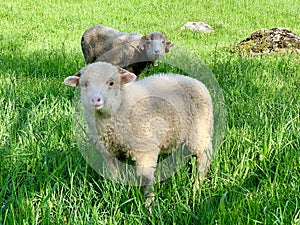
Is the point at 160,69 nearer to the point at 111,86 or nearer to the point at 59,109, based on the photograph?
the point at 59,109

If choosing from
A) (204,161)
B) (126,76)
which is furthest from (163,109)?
(204,161)

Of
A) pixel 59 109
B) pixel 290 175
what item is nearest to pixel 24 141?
pixel 59 109

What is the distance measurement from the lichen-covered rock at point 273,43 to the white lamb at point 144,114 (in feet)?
15.0

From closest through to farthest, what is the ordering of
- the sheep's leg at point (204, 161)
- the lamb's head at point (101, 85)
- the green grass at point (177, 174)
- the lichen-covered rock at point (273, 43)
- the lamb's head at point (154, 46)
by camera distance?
1. the green grass at point (177, 174)
2. the lamb's head at point (101, 85)
3. the sheep's leg at point (204, 161)
4. the lamb's head at point (154, 46)
5. the lichen-covered rock at point (273, 43)

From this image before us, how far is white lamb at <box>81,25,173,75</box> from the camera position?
17.9ft

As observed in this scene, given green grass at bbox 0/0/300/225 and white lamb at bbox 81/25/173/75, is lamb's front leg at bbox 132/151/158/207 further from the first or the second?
white lamb at bbox 81/25/173/75

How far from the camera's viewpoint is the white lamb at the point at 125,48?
5449mm

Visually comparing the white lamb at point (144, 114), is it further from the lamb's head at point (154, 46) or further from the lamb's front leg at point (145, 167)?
the lamb's head at point (154, 46)

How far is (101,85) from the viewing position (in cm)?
246

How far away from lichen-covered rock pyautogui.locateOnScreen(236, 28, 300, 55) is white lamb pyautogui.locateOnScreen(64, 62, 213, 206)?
180 inches

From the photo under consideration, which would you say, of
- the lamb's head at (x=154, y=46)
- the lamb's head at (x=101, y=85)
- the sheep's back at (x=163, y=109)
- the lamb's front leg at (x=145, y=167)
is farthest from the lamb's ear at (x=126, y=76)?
the lamb's head at (x=154, y=46)

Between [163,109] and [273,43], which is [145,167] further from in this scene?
[273,43]

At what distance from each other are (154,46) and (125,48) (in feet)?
2.36

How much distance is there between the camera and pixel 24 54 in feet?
22.5
